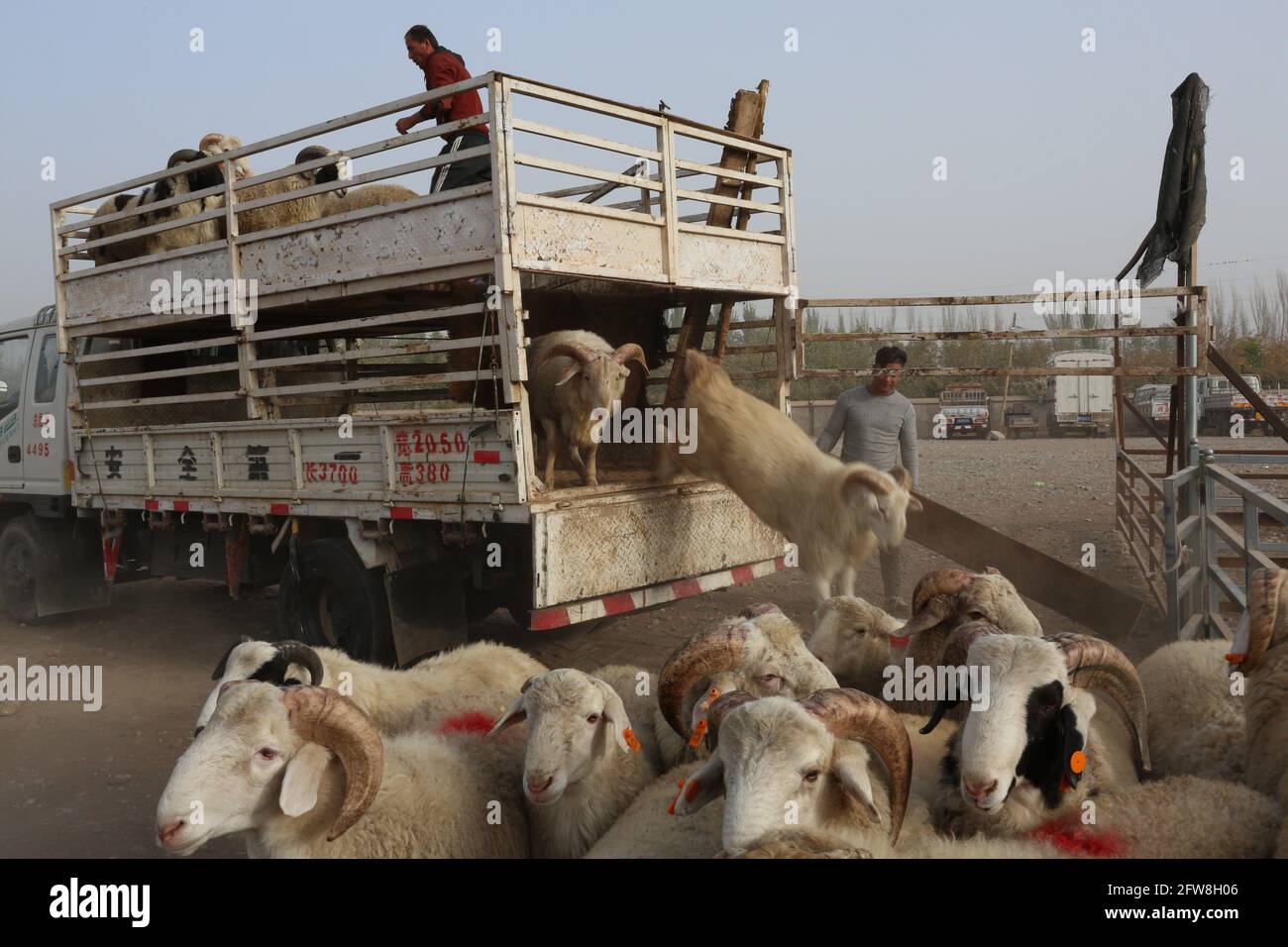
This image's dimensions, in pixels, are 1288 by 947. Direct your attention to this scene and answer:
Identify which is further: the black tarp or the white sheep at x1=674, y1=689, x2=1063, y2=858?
the black tarp

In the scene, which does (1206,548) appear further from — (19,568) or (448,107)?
(19,568)

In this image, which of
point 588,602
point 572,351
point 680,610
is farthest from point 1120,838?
point 680,610

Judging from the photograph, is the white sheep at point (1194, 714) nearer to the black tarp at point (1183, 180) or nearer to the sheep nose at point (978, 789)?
the sheep nose at point (978, 789)

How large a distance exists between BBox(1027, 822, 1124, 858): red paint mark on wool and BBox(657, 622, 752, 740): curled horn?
137 cm

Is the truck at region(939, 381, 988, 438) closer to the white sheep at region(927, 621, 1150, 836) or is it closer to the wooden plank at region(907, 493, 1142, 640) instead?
the wooden plank at region(907, 493, 1142, 640)

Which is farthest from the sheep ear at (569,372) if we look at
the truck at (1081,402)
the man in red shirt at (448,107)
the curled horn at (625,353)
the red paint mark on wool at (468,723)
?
the truck at (1081,402)

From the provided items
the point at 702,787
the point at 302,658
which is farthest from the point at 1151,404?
the point at 702,787

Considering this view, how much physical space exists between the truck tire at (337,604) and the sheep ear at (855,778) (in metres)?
3.93

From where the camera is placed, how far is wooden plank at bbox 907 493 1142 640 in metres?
6.96

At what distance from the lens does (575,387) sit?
6516 mm

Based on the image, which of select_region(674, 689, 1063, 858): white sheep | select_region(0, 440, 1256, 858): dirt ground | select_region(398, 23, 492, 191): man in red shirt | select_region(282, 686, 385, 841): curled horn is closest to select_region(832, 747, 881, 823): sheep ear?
select_region(674, 689, 1063, 858): white sheep
